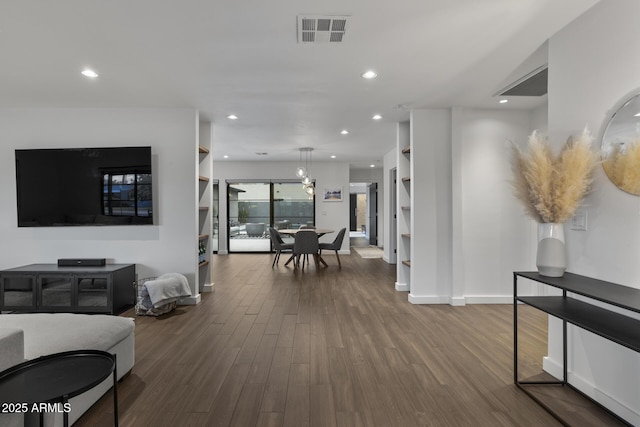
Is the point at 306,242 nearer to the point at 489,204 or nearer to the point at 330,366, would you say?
the point at 489,204

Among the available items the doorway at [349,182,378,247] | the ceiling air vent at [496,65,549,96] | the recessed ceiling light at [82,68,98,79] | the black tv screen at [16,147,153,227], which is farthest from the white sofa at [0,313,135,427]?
the doorway at [349,182,378,247]

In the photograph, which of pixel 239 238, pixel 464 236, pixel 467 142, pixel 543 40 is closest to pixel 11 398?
pixel 543 40

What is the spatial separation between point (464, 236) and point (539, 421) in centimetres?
264

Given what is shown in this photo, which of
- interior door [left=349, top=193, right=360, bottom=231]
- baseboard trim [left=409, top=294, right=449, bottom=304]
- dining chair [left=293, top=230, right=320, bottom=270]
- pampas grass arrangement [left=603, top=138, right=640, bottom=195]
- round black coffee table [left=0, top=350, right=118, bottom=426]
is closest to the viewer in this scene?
round black coffee table [left=0, top=350, right=118, bottom=426]

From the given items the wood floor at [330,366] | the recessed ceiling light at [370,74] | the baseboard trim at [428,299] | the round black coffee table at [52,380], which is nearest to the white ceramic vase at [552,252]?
the wood floor at [330,366]

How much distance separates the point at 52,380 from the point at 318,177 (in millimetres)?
8297

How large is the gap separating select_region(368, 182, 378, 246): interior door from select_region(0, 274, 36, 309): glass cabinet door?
8.96m

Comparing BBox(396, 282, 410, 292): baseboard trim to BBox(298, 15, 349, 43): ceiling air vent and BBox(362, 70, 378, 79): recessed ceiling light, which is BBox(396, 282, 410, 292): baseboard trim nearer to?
BBox(362, 70, 378, 79): recessed ceiling light

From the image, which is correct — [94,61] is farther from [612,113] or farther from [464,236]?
[464,236]

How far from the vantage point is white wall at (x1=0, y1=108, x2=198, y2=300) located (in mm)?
4219

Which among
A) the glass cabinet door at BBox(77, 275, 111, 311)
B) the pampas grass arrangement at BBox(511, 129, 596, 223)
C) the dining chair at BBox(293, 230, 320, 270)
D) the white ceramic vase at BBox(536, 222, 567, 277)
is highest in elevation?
the pampas grass arrangement at BBox(511, 129, 596, 223)

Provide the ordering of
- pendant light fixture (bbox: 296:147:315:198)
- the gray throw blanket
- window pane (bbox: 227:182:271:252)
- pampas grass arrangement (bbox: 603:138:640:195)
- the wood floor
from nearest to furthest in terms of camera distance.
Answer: pampas grass arrangement (bbox: 603:138:640:195) < the wood floor < the gray throw blanket < pendant light fixture (bbox: 296:147:315:198) < window pane (bbox: 227:182:271:252)

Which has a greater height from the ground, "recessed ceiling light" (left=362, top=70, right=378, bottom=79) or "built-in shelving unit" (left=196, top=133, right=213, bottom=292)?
"recessed ceiling light" (left=362, top=70, right=378, bottom=79)

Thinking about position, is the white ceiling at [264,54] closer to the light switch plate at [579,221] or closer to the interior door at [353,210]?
the light switch plate at [579,221]
